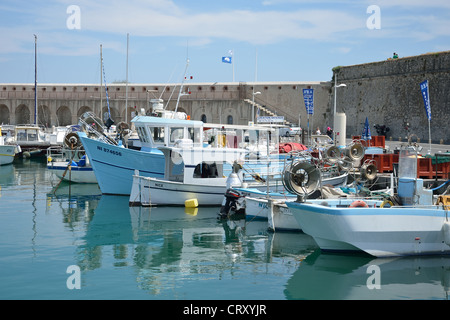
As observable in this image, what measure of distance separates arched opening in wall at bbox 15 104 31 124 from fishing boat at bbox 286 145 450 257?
159ft

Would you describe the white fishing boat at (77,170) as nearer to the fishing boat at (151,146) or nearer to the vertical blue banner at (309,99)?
the fishing boat at (151,146)

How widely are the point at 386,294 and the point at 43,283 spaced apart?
624 cm

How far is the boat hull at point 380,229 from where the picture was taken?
37.3 feet

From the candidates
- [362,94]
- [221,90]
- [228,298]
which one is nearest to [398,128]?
[362,94]

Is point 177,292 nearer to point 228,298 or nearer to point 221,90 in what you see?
point 228,298

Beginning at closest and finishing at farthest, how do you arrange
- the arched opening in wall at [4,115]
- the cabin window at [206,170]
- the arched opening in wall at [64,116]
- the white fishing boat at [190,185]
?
the white fishing boat at [190,185]
the cabin window at [206,170]
the arched opening in wall at [64,116]
the arched opening in wall at [4,115]

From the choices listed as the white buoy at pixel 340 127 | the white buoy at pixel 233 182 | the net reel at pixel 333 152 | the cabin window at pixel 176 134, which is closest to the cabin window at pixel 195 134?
the cabin window at pixel 176 134

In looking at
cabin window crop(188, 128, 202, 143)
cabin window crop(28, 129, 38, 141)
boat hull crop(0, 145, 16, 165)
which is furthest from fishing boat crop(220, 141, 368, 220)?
cabin window crop(28, 129, 38, 141)

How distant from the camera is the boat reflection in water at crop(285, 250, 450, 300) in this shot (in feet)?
32.4

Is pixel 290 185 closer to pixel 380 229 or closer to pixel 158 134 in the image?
pixel 380 229

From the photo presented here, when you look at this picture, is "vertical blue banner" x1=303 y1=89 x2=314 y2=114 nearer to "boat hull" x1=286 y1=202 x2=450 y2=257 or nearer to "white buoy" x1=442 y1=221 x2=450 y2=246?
"boat hull" x1=286 y1=202 x2=450 y2=257

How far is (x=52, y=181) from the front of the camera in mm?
27109

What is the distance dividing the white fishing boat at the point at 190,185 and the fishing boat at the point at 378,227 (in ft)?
22.4

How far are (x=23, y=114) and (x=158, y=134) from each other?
130 feet
